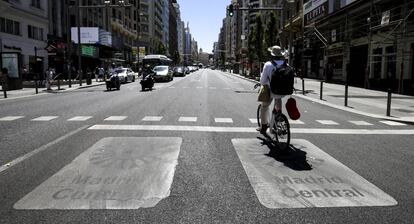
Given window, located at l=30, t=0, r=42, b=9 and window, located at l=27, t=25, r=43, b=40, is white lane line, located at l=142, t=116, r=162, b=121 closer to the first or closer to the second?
window, located at l=27, t=25, r=43, b=40

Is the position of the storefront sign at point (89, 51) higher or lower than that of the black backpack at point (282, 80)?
higher

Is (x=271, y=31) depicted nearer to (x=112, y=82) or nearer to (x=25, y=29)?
(x=112, y=82)

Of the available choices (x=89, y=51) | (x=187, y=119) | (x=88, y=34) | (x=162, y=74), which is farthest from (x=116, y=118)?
(x=89, y=51)

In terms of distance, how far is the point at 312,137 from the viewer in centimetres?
938

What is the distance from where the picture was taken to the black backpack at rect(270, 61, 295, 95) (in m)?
7.65

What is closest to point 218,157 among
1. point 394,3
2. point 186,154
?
point 186,154

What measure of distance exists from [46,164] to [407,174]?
546cm

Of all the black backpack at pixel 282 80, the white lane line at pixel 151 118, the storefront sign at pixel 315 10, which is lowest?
the white lane line at pixel 151 118

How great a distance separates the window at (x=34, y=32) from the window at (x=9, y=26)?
2.30 m

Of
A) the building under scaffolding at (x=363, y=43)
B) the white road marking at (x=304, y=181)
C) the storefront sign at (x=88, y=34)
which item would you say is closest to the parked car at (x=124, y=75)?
the storefront sign at (x=88, y=34)

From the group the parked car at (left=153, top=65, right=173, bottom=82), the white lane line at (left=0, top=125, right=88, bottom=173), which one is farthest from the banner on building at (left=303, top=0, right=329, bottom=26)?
the white lane line at (left=0, top=125, right=88, bottom=173)

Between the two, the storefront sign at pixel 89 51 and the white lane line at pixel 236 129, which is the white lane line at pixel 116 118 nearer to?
the white lane line at pixel 236 129

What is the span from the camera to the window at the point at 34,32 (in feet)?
136

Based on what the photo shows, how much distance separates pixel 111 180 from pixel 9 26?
36.4m
